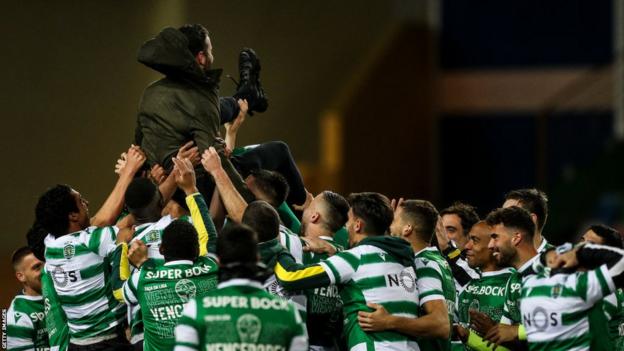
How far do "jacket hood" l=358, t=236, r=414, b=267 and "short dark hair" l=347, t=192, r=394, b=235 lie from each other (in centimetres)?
6

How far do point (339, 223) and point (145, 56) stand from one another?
4.65 feet

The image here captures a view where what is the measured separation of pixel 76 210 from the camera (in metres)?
6.84

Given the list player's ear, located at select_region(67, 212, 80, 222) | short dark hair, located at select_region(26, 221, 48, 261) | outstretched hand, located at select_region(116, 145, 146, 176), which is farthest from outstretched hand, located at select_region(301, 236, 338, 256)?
short dark hair, located at select_region(26, 221, 48, 261)

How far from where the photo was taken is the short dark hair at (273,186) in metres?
6.87

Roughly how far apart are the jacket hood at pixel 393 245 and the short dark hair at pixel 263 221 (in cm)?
47

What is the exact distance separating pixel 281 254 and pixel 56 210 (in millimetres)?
1486

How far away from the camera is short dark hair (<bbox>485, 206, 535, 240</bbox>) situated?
21.5 feet

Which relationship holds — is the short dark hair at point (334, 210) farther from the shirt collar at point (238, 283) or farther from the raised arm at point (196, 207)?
the shirt collar at point (238, 283)

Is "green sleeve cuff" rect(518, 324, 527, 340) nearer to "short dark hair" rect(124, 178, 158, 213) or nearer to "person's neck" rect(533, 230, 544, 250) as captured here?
"person's neck" rect(533, 230, 544, 250)

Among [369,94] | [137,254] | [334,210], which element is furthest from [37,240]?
[369,94]

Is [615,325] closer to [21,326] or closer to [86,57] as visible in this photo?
[21,326]

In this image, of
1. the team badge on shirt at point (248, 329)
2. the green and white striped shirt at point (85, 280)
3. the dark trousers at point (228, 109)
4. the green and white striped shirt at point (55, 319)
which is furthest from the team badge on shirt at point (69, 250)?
the team badge on shirt at point (248, 329)

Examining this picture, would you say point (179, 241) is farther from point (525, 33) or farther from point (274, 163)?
point (525, 33)

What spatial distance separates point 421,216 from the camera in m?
6.51
